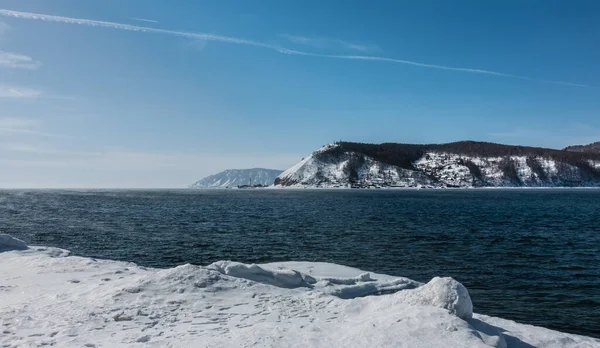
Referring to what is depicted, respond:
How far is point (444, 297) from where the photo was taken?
1177cm

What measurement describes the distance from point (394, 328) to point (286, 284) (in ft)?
20.4

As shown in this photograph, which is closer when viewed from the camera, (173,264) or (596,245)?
(173,264)

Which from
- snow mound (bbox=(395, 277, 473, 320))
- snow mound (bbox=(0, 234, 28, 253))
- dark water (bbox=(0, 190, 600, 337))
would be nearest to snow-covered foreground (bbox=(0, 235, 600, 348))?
snow mound (bbox=(395, 277, 473, 320))

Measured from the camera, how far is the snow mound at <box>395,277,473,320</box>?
11.6 meters

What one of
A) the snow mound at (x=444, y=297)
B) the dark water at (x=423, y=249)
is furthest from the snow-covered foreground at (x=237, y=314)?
the dark water at (x=423, y=249)

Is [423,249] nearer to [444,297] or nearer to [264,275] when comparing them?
[264,275]

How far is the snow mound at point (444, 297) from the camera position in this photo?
11.6 meters

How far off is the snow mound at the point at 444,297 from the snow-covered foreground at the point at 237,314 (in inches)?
1.1

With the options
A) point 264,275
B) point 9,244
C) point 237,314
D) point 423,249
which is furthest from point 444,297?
point 9,244

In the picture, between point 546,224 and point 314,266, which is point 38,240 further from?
point 546,224

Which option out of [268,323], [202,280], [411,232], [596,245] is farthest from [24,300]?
[596,245]

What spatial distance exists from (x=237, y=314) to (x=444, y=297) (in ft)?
18.7

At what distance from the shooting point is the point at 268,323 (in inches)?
448

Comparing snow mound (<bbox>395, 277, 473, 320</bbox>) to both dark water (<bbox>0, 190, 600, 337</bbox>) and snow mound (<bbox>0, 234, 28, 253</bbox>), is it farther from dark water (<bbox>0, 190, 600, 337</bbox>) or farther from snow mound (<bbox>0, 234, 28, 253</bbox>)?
snow mound (<bbox>0, 234, 28, 253</bbox>)
